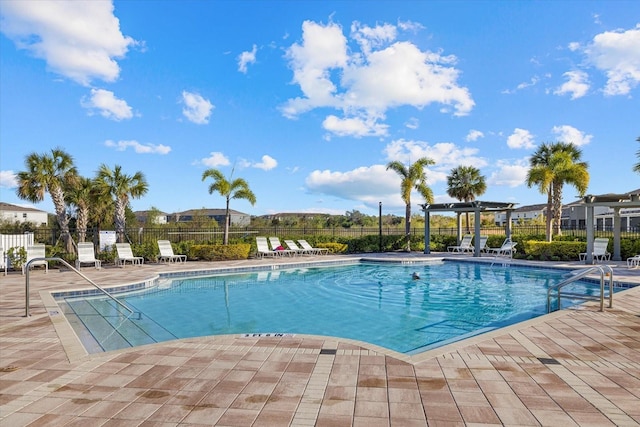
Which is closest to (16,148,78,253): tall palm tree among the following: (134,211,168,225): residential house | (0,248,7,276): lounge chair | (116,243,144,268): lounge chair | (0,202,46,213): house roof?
(116,243,144,268): lounge chair

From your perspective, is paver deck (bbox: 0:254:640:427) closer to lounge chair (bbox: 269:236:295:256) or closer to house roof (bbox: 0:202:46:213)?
lounge chair (bbox: 269:236:295:256)

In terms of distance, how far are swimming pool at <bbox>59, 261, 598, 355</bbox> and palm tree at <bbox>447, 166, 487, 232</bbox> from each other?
1161cm

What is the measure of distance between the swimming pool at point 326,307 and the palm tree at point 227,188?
20.4 ft

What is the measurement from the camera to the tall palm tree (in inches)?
615

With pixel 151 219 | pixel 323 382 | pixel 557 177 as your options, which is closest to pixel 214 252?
pixel 323 382

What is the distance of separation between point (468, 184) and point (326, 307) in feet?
61.4

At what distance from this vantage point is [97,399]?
10.4 feet

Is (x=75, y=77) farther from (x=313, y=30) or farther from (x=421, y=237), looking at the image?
(x=421, y=237)

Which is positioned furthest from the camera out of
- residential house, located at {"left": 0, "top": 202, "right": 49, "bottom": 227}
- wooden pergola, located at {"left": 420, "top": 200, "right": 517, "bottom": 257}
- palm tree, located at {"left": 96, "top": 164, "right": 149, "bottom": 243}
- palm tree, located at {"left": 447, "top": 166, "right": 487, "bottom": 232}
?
residential house, located at {"left": 0, "top": 202, "right": 49, "bottom": 227}

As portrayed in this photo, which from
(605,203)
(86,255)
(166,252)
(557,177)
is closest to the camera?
(86,255)

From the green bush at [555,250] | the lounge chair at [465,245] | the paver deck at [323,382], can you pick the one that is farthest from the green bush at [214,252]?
the green bush at [555,250]

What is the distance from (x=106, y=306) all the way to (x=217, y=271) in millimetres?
5405

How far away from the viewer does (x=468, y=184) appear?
24.3 metres

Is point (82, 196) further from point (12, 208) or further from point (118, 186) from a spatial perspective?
point (12, 208)
